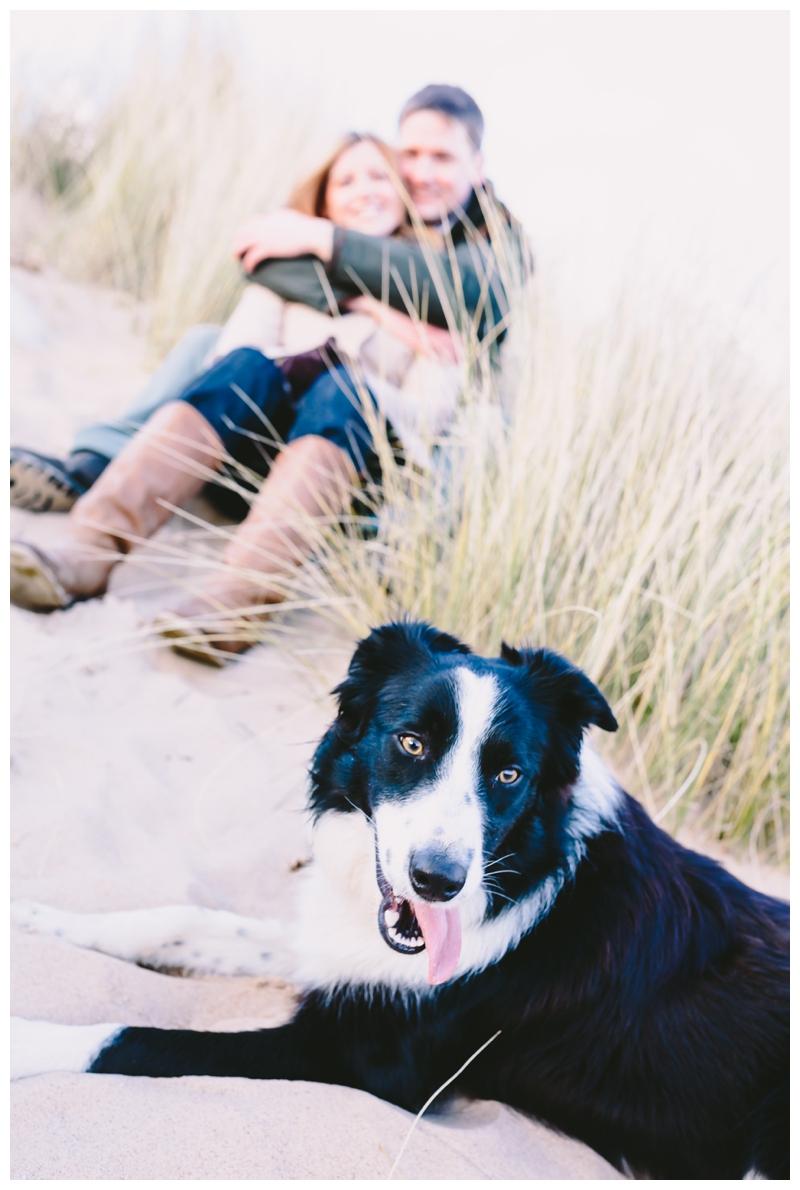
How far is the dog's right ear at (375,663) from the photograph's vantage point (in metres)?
2.05

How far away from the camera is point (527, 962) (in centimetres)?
210

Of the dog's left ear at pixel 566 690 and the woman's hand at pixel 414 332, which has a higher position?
the woman's hand at pixel 414 332

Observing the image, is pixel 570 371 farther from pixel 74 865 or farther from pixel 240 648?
pixel 74 865

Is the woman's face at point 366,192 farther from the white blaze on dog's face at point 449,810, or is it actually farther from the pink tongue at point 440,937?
the pink tongue at point 440,937

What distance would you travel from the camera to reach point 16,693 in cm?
321

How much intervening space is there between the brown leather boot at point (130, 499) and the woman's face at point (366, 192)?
1195 millimetres

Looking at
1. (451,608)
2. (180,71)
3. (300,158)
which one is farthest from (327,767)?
(180,71)

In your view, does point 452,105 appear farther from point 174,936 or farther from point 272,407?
point 174,936

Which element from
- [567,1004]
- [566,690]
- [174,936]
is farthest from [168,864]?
[566,690]

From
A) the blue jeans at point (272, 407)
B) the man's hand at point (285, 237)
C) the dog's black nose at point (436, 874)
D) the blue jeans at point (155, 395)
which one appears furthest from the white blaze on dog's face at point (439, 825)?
the man's hand at point (285, 237)

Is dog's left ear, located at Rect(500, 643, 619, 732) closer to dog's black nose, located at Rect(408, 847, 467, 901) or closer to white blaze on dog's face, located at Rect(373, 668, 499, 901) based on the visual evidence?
white blaze on dog's face, located at Rect(373, 668, 499, 901)

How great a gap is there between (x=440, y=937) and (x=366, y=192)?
334cm

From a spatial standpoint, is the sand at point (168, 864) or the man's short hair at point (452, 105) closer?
the sand at point (168, 864)
